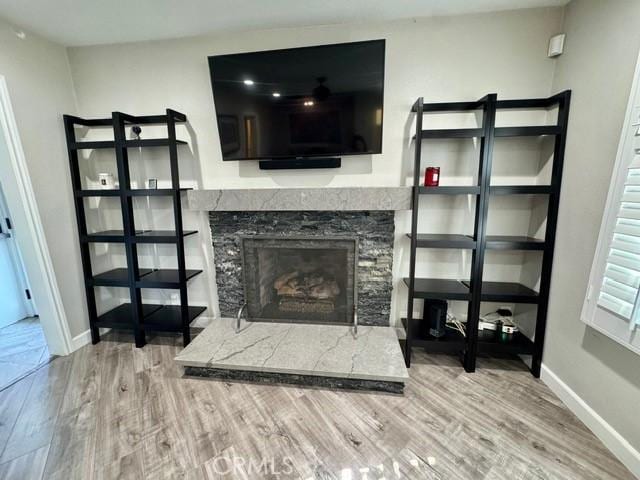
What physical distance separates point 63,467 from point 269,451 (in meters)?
1.00

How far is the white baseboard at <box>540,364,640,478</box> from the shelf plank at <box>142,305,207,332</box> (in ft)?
8.73

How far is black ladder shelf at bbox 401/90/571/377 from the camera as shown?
1703mm

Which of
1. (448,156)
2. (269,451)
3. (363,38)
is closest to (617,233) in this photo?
(448,156)

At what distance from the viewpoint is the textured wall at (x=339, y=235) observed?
7.09ft

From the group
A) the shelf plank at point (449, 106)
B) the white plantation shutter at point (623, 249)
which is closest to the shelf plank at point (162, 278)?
the shelf plank at point (449, 106)

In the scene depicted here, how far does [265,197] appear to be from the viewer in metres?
2.02

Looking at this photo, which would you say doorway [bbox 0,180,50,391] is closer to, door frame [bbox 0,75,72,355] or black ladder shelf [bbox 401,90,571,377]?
door frame [bbox 0,75,72,355]

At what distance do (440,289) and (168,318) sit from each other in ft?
7.38

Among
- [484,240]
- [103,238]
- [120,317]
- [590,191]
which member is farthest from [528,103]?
[120,317]

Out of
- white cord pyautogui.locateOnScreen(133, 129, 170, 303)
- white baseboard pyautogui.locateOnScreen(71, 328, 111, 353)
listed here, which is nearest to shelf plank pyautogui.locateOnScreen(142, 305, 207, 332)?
white cord pyautogui.locateOnScreen(133, 129, 170, 303)

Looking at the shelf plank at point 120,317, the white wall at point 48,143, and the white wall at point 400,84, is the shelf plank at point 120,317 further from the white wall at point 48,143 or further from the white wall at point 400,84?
the white wall at point 400,84

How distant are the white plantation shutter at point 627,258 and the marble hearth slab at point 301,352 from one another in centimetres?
112

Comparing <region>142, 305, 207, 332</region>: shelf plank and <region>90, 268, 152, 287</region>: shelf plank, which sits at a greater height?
<region>90, 268, 152, 287</region>: shelf plank

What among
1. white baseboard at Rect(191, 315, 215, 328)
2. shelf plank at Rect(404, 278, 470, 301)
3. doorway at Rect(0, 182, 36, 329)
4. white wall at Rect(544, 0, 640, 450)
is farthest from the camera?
doorway at Rect(0, 182, 36, 329)
